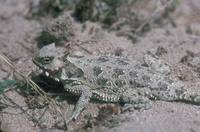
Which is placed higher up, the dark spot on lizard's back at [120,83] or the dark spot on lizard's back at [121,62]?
the dark spot on lizard's back at [121,62]

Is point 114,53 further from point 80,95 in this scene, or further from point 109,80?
point 80,95

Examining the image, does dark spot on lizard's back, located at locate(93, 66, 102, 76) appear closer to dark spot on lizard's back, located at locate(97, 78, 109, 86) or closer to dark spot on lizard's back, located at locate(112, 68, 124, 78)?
dark spot on lizard's back, located at locate(97, 78, 109, 86)

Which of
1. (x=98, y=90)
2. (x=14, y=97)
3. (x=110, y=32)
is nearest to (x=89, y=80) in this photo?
(x=98, y=90)

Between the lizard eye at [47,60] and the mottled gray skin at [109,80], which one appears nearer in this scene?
the mottled gray skin at [109,80]

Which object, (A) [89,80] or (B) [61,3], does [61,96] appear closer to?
(A) [89,80]

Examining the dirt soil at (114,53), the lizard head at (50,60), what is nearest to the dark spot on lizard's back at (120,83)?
Answer: the dirt soil at (114,53)

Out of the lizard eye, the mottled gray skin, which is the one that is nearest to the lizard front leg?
the mottled gray skin

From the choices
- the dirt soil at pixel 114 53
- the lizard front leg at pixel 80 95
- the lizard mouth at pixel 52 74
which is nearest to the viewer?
the dirt soil at pixel 114 53

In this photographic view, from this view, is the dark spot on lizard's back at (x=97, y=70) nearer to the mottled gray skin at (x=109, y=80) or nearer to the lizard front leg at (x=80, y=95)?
the mottled gray skin at (x=109, y=80)
